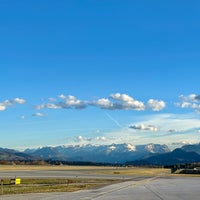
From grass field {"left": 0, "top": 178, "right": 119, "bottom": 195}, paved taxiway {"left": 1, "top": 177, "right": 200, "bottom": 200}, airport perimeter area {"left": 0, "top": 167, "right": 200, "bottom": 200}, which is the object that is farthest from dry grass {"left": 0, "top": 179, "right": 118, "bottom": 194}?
paved taxiway {"left": 1, "top": 177, "right": 200, "bottom": 200}

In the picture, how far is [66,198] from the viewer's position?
42000 mm

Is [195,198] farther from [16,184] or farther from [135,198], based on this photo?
[16,184]

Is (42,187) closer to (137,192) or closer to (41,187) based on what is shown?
(41,187)

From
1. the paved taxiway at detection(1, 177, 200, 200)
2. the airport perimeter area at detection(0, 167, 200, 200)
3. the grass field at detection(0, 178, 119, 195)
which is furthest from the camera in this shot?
the grass field at detection(0, 178, 119, 195)

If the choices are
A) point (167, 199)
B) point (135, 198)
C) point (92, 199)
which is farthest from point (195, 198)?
point (92, 199)

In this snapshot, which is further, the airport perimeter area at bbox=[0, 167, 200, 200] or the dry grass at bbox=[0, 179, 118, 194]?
the dry grass at bbox=[0, 179, 118, 194]

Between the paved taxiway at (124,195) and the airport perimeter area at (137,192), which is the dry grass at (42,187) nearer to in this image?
the airport perimeter area at (137,192)

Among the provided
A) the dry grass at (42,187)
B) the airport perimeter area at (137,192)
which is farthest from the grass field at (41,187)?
the airport perimeter area at (137,192)

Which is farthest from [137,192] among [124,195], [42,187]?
[42,187]

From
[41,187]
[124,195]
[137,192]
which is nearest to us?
[124,195]

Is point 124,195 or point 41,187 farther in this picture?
point 41,187

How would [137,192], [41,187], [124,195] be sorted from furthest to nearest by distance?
[41,187] < [137,192] < [124,195]

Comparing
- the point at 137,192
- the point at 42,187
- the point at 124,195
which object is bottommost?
the point at 124,195

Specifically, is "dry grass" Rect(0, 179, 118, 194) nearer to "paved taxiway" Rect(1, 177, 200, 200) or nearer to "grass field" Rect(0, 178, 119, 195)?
"grass field" Rect(0, 178, 119, 195)
